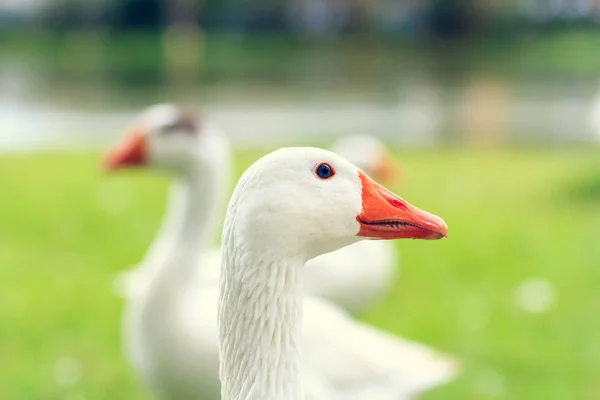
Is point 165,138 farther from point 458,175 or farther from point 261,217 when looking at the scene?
point 458,175

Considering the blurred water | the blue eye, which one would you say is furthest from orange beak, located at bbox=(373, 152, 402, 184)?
the blurred water

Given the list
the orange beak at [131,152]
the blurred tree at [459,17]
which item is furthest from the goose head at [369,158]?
the blurred tree at [459,17]

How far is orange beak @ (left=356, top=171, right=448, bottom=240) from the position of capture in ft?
7.32

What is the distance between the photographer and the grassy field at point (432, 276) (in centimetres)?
469

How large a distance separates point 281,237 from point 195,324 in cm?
141

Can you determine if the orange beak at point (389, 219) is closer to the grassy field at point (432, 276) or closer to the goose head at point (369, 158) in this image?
the grassy field at point (432, 276)

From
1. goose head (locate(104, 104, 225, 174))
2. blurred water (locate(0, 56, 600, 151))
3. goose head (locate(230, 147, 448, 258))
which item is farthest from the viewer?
blurred water (locate(0, 56, 600, 151))

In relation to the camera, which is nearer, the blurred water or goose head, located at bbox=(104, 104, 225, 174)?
goose head, located at bbox=(104, 104, 225, 174)

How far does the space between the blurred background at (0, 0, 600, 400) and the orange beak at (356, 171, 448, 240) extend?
7.81 ft

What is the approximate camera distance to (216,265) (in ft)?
13.8

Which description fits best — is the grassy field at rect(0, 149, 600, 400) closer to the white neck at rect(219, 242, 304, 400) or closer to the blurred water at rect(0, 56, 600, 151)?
the blurred water at rect(0, 56, 600, 151)

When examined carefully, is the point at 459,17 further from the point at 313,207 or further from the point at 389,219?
the point at 313,207

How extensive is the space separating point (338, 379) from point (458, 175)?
639 cm

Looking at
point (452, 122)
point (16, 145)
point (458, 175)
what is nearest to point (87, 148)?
point (16, 145)
